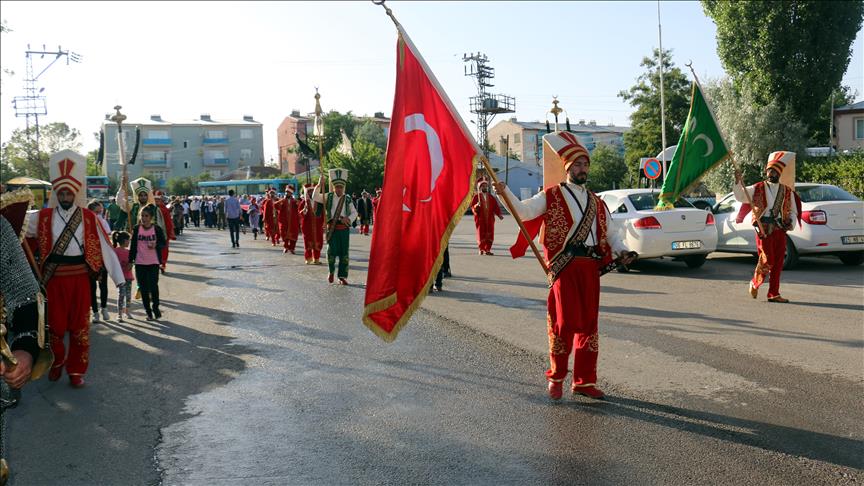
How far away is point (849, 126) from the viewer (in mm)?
55469

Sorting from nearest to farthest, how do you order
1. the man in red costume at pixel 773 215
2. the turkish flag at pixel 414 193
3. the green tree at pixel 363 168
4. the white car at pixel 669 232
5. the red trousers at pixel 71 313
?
the turkish flag at pixel 414 193 < the red trousers at pixel 71 313 < the man in red costume at pixel 773 215 < the white car at pixel 669 232 < the green tree at pixel 363 168

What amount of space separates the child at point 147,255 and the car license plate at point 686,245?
8963 millimetres

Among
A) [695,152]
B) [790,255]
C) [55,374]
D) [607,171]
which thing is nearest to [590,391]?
[695,152]

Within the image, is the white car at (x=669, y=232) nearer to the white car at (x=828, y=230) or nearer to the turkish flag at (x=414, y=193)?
the white car at (x=828, y=230)

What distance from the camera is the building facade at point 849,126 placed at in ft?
180

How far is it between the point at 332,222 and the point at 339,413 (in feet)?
28.7

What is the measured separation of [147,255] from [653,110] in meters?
51.3

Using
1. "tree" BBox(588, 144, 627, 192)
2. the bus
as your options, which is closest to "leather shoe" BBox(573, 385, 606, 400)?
"tree" BBox(588, 144, 627, 192)

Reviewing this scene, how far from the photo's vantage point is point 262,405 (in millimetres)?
6508

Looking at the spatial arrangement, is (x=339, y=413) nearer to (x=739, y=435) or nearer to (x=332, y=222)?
(x=739, y=435)

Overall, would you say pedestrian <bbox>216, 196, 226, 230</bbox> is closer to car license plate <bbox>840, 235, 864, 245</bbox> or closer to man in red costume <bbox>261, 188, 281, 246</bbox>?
man in red costume <bbox>261, 188, 281, 246</bbox>

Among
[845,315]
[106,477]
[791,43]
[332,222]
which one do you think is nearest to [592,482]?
[106,477]

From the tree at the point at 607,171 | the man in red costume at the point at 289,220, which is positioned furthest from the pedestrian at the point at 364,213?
the tree at the point at 607,171

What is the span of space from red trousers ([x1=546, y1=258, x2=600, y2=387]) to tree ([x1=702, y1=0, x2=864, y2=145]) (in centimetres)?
2593
